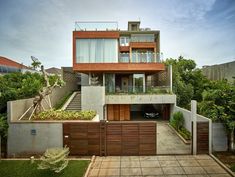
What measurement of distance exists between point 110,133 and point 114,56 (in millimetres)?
10497

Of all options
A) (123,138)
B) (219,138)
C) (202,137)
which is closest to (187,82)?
(219,138)

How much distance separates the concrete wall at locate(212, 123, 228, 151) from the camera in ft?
36.6

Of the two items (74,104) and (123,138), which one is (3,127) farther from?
(74,104)

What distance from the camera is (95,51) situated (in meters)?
19.1

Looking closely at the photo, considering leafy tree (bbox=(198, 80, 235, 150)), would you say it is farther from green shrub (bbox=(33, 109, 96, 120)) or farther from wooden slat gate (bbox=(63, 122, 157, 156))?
Answer: green shrub (bbox=(33, 109, 96, 120))

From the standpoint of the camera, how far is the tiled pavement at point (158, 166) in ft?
27.2

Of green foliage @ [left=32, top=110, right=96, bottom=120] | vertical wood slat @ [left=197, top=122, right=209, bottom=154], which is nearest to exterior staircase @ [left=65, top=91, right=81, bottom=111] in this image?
green foliage @ [left=32, top=110, right=96, bottom=120]

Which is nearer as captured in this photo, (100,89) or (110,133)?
(110,133)

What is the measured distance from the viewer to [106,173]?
330 inches

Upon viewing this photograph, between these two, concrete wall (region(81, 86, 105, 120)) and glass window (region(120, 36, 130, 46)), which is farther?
glass window (region(120, 36, 130, 46))

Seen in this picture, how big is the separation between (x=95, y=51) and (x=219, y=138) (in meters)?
13.4

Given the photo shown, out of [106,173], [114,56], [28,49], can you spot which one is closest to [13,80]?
[28,49]

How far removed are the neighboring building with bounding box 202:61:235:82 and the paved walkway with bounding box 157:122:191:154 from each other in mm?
8463

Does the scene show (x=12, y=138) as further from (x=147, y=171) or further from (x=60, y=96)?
(x=60, y=96)
